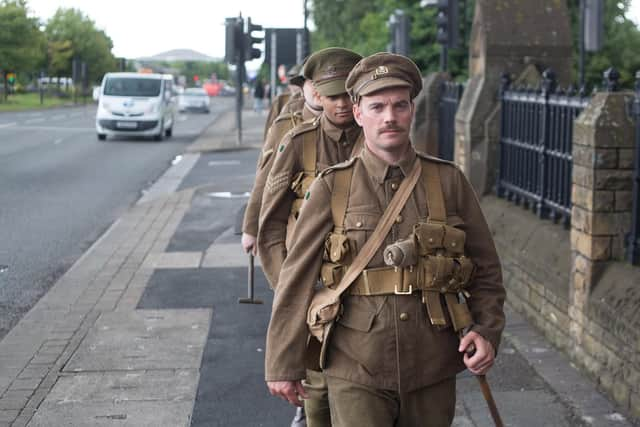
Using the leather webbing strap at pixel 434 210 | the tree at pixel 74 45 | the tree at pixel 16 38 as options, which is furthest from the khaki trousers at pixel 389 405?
the tree at pixel 74 45

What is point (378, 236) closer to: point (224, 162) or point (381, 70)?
point (381, 70)

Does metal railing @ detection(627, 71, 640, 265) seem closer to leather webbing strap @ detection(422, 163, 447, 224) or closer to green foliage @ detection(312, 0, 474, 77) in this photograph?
leather webbing strap @ detection(422, 163, 447, 224)

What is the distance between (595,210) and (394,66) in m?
3.37

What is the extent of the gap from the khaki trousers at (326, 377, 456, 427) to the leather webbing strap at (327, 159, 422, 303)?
330 mm

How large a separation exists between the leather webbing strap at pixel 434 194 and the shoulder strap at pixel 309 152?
1343mm

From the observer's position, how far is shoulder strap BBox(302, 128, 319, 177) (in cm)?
496

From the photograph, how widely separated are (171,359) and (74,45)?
103 metres

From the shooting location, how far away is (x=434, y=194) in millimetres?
3594

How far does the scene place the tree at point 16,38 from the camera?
3130 inches

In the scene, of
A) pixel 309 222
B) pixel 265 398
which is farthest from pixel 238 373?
pixel 309 222

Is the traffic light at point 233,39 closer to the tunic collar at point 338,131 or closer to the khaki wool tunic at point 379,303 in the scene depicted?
the tunic collar at point 338,131

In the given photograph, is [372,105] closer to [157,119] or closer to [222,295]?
[222,295]

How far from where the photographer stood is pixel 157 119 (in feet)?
109

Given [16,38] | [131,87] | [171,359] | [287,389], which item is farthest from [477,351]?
[16,38]
